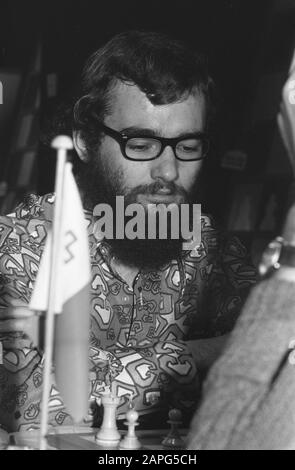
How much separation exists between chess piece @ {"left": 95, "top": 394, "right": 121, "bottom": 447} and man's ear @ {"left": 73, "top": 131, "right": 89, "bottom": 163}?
147cm

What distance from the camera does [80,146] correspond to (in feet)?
12.1

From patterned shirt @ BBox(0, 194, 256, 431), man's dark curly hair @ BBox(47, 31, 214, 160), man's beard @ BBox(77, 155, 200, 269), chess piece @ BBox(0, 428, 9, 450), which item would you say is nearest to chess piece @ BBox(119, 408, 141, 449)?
chess piece @ BBox(0, 428, 9, 450)

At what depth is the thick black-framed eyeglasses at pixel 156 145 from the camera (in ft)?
11.0

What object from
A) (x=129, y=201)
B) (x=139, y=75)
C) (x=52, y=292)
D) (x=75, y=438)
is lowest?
(x=75, y=438)

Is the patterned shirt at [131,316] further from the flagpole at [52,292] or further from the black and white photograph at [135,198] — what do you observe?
the flagpole at [52,292]

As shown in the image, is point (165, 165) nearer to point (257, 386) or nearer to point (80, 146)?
point (80, 146)

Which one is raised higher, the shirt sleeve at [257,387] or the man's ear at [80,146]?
the man's ear at [80,146]

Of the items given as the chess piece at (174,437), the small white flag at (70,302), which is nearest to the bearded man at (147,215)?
the chess piece at (174,437)

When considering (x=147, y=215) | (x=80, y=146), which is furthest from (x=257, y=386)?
(x=80, y=146)

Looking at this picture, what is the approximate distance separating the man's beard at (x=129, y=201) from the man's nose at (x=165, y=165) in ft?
0.12

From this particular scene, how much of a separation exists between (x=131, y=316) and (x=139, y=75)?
88 cm

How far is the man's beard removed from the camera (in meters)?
3.44

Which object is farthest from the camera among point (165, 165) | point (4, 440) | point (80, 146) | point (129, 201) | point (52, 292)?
point (80, 146)

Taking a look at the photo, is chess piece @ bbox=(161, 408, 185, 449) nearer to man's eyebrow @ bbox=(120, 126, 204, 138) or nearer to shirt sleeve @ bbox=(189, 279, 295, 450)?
shirt sleeve @ bbox=(189, 279, 295, 450)
